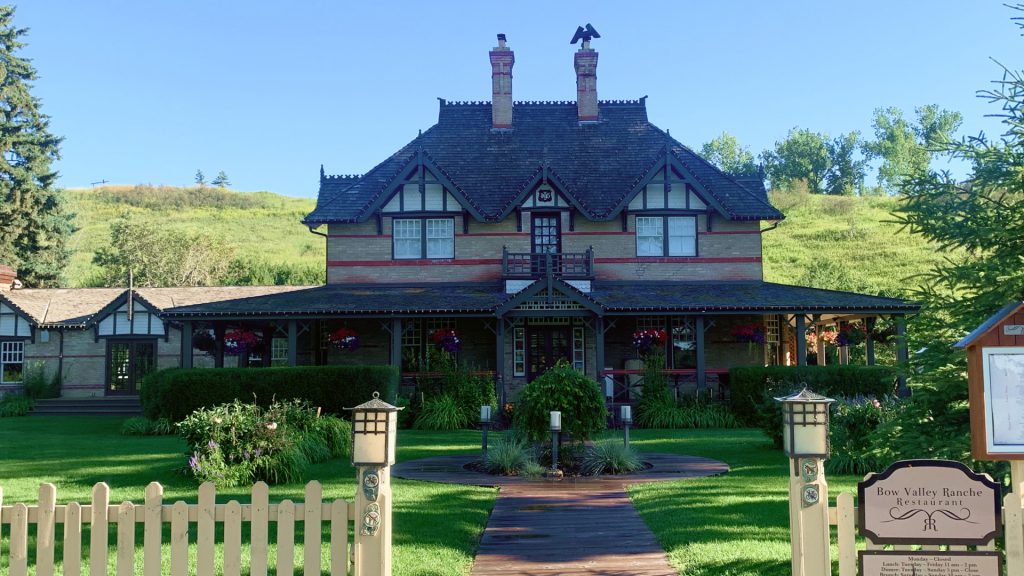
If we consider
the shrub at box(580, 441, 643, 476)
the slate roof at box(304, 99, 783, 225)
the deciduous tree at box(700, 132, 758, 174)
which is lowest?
the shrub at box(580, 441, 643, 476)

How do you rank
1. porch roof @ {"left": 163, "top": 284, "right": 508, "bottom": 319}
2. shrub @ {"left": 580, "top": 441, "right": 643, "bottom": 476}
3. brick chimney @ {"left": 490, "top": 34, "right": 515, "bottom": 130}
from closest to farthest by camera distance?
shrub @ {"left": 580, "top": 441, "right": 643, "bottom": 476} → porch roof @ {"left": 163, "top": 284, "right": 508, "bottom": 319} → brick chimney @ {"left": 490, "top": 34, "right": 515, "bottom": 130}

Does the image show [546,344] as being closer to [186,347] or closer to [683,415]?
[683,415]

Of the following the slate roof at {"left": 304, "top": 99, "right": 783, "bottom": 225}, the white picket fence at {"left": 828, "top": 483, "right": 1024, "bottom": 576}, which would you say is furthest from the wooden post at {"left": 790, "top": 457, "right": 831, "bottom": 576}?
the slate roof at {"left": 304, "top": 99, "right": 783, "bottom": 225}

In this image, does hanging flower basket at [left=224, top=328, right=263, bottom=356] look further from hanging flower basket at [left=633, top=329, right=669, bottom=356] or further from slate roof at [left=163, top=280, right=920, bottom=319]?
hanging flower basket at [left=633, top=329, right=669, bottom=356]

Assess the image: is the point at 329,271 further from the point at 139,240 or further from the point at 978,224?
the point at 139,240

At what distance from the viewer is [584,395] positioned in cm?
1280

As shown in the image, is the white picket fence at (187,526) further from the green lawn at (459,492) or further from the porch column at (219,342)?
the porch column at (219,342)

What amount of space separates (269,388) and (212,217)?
77277 millimetres

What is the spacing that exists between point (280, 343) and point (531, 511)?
69.9 feet

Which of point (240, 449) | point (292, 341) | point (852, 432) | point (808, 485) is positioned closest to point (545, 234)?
point (292, 341)

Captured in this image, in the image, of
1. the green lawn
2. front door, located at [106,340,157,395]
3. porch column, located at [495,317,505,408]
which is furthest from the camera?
Answer: front door, located at [106,340,157,395]

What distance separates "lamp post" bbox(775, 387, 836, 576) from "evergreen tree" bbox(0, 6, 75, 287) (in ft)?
143

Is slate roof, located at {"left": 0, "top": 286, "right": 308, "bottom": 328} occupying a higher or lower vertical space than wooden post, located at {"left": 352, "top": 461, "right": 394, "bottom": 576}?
higher

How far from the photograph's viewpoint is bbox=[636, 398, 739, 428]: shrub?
21125mm
